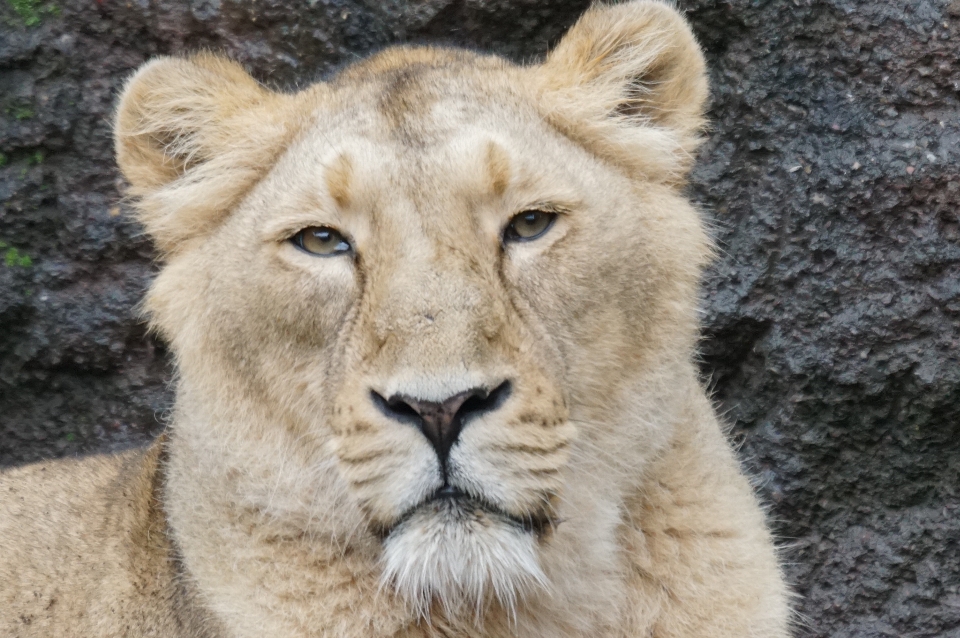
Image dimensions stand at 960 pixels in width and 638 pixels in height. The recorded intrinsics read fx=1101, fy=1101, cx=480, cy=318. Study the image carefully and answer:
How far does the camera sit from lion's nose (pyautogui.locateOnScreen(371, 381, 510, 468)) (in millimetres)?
2328

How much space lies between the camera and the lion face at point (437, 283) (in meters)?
2.46

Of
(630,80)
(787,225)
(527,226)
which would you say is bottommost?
(787,225)

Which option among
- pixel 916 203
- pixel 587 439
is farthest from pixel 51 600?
pixel 916 203

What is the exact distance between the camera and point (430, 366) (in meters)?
2.39

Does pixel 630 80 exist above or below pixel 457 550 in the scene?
above

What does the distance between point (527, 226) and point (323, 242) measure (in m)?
0.53

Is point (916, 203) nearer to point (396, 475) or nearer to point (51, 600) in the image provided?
point (396, 475)

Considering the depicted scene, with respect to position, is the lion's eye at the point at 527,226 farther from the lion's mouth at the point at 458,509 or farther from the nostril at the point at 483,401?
the lion's mouth at the point at 458,509

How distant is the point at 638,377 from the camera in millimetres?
2988

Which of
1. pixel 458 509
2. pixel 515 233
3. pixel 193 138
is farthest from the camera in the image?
pixel 193 138

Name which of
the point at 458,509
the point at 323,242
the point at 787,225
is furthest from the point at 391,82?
the point at 787,225

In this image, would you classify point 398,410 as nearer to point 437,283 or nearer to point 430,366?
point 430,366

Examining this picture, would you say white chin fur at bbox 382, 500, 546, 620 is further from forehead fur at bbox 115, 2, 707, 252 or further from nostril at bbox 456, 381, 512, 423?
forehead fur at bbox 115, 2, 707, 252

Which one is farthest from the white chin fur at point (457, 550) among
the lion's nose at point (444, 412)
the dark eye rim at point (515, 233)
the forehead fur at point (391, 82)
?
the forehead fur at point (391, 82)
